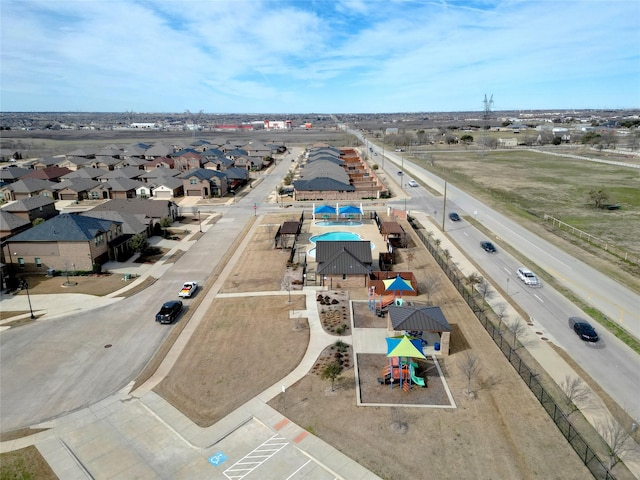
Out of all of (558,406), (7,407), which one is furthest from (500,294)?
(7,407)

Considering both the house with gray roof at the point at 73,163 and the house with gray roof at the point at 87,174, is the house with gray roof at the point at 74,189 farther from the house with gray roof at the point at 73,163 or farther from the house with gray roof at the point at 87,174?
the house with gray roof at the point at 73,163

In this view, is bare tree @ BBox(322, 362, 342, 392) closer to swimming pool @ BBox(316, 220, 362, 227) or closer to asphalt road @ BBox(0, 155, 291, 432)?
asphalt road @ BBox(0, 155, 291, 432)

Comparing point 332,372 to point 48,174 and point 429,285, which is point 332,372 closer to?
point 429,285

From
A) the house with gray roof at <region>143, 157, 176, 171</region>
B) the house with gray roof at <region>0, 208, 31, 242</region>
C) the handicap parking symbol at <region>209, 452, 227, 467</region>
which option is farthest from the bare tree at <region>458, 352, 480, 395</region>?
the house with gray roof at <region>143, 157, 176, 171</region>

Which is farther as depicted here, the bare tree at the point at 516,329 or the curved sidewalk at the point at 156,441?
the bare tree at the point at 516,329

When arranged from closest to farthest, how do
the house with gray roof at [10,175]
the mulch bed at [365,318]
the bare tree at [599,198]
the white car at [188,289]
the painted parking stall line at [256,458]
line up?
the painted parking stall line at [256,458], the mulch bed at [365,318], the white car at [188,289], the bare tree at [599,198], the house with gray roof at [10,175]

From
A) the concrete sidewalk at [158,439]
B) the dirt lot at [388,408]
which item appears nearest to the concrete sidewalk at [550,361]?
the concrete sidewalk at [158,439]

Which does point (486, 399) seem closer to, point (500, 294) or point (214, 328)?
point (500, 294)
